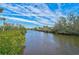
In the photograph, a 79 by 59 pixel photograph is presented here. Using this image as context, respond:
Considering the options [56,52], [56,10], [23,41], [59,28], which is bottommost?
[56,52]

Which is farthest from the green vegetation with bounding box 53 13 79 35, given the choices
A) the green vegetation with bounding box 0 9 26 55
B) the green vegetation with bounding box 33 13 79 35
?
the green vegetation with bounding box 0 9 26 55

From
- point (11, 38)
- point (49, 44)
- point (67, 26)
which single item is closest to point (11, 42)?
point (11, 38)

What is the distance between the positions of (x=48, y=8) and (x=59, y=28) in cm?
24

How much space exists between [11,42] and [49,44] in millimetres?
385

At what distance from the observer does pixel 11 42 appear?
1.77 metres

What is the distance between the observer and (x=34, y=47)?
175cm

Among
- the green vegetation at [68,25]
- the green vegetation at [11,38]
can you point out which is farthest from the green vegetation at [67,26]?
the green vegetation at [11,38]

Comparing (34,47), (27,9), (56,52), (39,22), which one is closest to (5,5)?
(27,9)

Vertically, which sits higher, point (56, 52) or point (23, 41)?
point (23, 41)

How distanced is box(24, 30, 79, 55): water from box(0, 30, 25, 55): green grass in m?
0.06

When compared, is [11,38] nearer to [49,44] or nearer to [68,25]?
[49,44]

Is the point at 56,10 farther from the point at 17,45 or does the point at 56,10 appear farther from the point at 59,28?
the point at 17,45

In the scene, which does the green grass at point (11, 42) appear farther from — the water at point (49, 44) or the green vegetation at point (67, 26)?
the green vegetation at point (67, 26)

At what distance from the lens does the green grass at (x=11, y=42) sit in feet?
5.74
